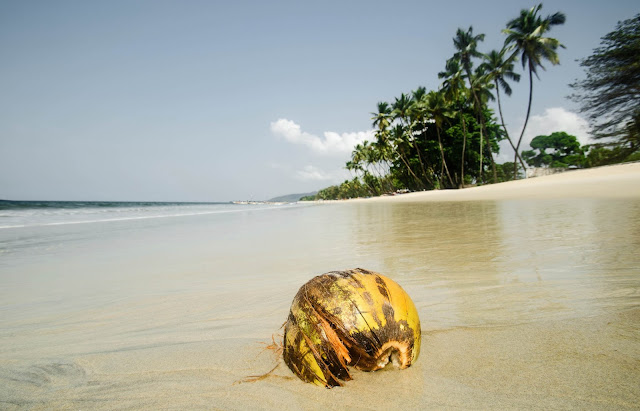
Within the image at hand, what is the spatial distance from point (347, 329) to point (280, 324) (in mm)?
921

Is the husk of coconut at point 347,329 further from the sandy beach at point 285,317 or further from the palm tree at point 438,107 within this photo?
the palm tree at point 438,107

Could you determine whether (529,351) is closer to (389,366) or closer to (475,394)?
(475,394)

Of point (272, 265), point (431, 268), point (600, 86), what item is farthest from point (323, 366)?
point (600, 86)

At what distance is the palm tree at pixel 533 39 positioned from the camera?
28859 mm

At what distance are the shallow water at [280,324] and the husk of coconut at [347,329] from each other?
0.08 meters

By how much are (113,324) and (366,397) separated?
6.49 ft

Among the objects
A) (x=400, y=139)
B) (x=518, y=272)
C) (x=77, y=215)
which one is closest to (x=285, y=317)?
(x=518, y=272)

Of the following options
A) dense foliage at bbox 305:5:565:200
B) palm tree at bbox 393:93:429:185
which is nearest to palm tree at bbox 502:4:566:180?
dense foliage at bbox 305:5:565:200

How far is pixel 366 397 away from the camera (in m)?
1.19

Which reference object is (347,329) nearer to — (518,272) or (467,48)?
(518,272)

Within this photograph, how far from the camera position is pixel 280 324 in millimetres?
2031

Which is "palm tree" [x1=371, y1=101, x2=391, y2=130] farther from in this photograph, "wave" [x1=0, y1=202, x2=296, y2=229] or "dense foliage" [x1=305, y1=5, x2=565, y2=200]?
"wave" [x1=0, y1=202, x2=296, y2=229]

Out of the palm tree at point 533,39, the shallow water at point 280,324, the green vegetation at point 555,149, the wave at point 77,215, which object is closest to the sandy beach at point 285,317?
the shallow water at point 280,324

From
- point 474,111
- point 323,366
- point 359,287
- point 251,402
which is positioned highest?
point 474,111
